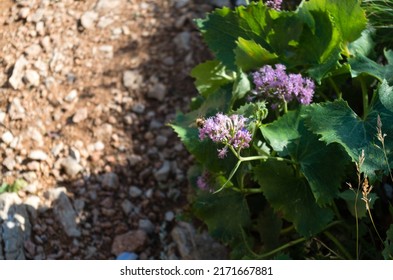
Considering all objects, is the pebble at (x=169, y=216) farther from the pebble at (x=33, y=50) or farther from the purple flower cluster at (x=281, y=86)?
the pebble at (x=33, y=50)

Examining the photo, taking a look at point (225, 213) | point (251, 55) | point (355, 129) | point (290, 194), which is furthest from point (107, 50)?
point (355, 129)

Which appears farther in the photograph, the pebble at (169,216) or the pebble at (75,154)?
the pebble at (75,154)

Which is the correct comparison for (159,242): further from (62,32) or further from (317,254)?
(62,32)

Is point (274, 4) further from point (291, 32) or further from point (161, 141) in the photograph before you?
point (161, 141)

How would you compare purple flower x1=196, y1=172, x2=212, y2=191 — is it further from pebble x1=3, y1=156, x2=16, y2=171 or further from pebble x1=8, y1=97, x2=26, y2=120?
pebble x1=8, y1=97, x2=26, y2=120

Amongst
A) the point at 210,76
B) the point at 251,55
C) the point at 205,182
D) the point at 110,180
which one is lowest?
the point at 110,180

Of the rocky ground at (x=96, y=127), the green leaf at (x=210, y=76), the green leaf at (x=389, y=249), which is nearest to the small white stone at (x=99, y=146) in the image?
the rocky ground at (x=96, y=127)
